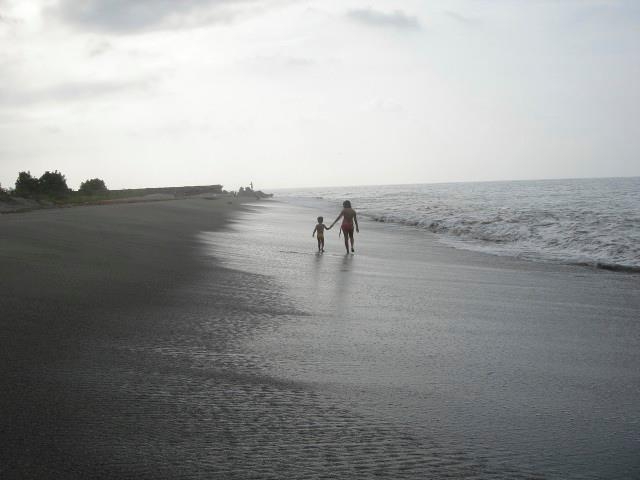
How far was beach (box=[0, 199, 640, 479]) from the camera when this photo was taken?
10.1 ft

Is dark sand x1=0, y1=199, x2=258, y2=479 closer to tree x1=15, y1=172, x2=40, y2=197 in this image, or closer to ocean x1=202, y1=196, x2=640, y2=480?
ocean x1=202, y1=196, x2=640, y2=480

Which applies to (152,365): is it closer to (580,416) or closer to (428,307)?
(580,416)

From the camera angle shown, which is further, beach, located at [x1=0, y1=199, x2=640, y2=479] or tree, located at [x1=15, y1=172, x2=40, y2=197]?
tree, located at [x1=15, y1=172, x2=40, y2=197]

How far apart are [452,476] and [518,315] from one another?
5.01 meters

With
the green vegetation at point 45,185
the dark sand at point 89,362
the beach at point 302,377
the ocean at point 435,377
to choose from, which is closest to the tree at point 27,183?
the green vegetation at point 45,185

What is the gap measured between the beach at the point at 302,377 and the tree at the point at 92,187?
48647mm

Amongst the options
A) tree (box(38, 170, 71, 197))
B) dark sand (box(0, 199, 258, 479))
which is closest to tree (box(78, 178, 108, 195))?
tree (box(38, 170, 71, 197))

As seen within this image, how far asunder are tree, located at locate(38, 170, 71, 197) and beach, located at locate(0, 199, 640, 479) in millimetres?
39406

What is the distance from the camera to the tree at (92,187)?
54812 millimetres

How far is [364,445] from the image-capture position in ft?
10.7

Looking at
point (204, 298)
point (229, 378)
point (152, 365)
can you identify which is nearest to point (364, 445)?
point (229, 378)

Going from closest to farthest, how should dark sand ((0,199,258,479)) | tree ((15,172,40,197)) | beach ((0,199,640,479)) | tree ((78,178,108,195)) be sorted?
dark sand ((0,199,258,479)) → beach ((0,199,640,479)) → tree ((15,172,40,197)) → tree ((78,178,108,195))

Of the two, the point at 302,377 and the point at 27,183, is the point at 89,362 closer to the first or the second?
the point at 302,377

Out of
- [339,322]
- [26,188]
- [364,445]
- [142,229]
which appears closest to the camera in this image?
[364,445]
